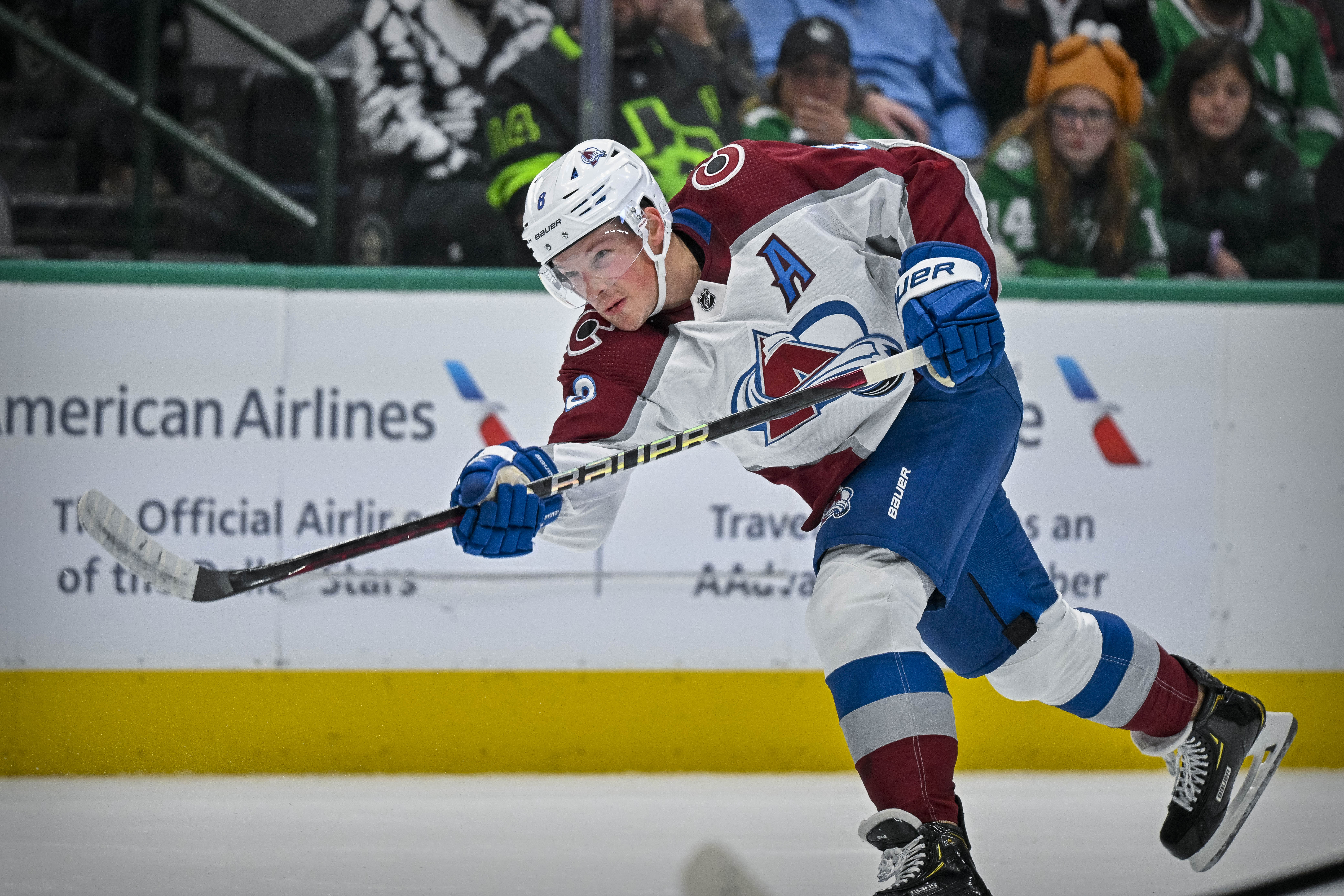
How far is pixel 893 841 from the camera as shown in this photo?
1.83m

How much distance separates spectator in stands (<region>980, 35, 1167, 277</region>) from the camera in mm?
3684

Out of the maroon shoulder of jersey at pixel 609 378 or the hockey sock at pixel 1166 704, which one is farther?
the hockey sock at pixel 1166 704

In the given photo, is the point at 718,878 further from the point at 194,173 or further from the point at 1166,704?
the point at 194,173

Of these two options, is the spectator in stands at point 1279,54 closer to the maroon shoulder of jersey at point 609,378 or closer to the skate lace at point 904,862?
the maroon shoulder of jersey at point 609,378

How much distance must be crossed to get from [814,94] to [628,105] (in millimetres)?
505

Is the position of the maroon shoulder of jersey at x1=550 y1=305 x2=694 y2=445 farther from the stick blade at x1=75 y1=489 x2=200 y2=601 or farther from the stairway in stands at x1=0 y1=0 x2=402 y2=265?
the stairway in stands at x1=0 y1=0 x2=402 y2=265

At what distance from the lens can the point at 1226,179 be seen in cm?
378

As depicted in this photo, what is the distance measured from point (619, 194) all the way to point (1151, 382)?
1914 millimetres

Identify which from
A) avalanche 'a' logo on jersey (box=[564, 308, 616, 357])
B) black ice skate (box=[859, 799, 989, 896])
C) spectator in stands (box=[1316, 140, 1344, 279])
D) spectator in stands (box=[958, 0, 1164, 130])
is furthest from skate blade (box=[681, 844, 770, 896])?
spectator in stands (box=[1316, 140, 1344, 279])

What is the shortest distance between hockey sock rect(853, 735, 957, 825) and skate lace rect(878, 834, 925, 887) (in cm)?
4

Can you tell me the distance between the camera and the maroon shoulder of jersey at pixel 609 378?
2170 millimetres

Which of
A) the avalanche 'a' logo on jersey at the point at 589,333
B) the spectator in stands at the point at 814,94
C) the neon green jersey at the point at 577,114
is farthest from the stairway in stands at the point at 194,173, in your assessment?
the avalanche 'a' logo on jersey at the point at 589,333

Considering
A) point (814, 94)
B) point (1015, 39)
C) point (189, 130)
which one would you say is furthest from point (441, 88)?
point (1015, 39)

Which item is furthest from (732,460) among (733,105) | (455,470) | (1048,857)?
(1048,857)
